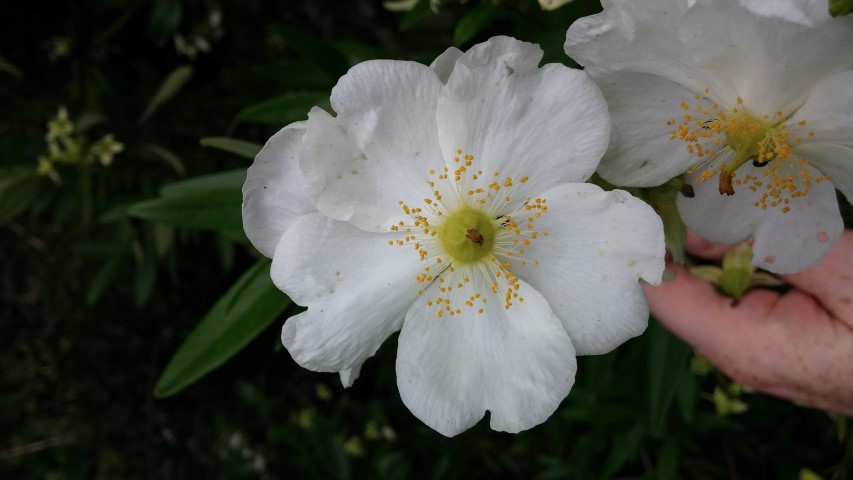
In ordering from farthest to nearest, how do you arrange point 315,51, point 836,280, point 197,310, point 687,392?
point 197,310 → point 687,392 → point 315,51 → point 836,280

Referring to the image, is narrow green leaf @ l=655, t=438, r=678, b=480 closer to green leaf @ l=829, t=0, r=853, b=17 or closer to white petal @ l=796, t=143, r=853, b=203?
white petal @ l=796, t=143, r=853, b=203

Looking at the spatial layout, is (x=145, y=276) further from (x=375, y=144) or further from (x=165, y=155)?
(x=375, y=144)

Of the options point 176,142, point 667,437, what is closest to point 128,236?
point 176,142

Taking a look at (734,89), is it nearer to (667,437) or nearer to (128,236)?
(667,437)

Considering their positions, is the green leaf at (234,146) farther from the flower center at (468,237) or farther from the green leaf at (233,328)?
the flower center at (468,237)

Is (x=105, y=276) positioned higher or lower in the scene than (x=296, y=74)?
lower

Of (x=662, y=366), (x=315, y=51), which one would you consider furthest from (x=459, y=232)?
(x=315, y=51)
